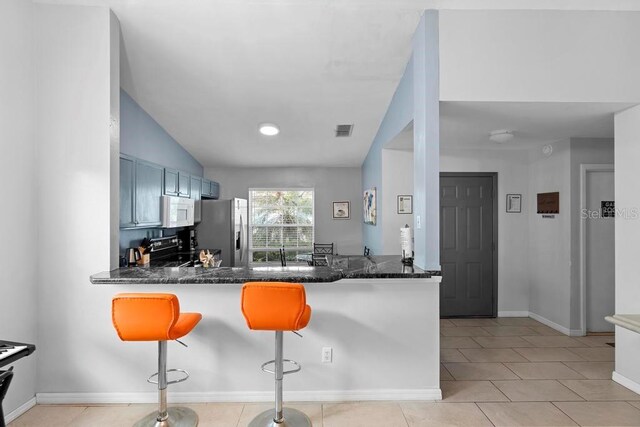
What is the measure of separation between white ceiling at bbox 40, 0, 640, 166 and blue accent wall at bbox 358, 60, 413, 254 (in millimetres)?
119

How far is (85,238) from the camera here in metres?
2.61

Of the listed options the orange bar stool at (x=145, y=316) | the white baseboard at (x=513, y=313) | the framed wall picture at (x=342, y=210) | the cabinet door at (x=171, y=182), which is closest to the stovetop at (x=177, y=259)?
the cabinet door at (x=171, y=182)

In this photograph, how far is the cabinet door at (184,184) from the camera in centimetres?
429

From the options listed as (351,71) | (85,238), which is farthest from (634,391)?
(85,238)

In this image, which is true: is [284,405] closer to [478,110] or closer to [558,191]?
[478,110]

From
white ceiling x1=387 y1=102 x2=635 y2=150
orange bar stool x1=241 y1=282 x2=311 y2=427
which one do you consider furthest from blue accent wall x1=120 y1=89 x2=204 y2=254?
white ceiling x1=387 y1=102 x2=635 y2=150

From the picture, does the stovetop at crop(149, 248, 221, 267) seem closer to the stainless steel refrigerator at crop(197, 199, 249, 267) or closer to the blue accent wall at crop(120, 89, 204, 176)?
the stainless steel refrigerator at crop(197, 199, 249, 267)

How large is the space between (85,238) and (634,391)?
4306 millimetres

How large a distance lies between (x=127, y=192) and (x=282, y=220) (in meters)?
3.21

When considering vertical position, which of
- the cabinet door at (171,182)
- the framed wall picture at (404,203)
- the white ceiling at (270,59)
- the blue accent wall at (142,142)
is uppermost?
the white ceiling at (270,59)

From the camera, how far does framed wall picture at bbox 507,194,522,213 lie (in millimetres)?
4645

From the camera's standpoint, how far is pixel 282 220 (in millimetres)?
6156

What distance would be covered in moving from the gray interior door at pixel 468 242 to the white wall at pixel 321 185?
1.72 meters

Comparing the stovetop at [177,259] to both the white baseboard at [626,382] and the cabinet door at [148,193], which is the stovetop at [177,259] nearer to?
the cabinet door at [148,193]
